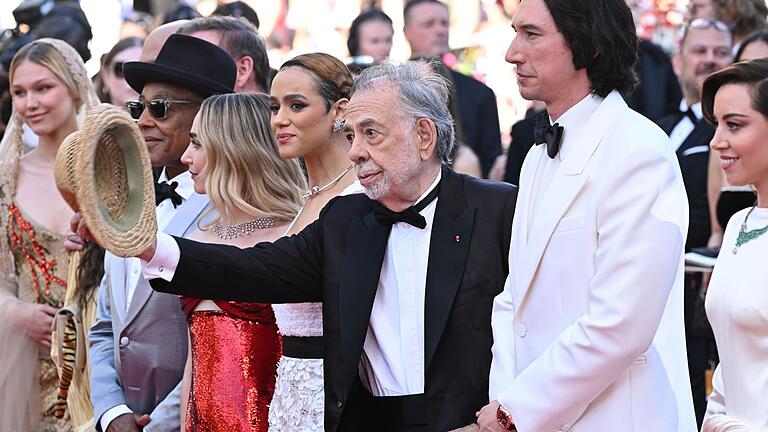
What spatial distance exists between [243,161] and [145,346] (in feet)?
2.86

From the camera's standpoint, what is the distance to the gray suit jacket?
509 cm

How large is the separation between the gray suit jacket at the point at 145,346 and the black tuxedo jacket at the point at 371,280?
92 cm

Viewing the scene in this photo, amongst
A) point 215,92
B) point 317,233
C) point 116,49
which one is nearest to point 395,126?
point 317,233

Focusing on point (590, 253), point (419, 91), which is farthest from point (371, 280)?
point (590, 253)

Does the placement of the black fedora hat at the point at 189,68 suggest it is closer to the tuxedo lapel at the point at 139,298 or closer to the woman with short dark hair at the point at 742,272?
the tuxedo lapel at the point at 139,298

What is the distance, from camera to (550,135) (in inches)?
151

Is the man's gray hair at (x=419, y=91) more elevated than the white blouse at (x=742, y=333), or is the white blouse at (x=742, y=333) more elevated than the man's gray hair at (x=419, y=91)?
the man's gray hair at (x=419, y=91)

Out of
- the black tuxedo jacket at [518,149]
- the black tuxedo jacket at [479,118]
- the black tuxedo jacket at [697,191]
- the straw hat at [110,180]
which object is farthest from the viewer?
the black tuxedo jacket at [479,118]

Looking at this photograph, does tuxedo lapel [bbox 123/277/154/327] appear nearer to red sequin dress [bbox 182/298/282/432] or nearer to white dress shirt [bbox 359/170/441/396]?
red sequin dress [bbox 182/298/282/432]

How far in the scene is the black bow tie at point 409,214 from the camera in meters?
4.11

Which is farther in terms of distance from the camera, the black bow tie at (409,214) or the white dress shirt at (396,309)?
the black bow tie at (409,214)

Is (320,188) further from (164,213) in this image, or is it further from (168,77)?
(168,77)

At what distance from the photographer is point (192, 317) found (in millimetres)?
4781

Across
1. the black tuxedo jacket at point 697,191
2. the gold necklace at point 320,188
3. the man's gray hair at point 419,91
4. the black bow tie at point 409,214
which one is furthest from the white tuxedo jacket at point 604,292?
the black tuxedo jacket at point 697,191
